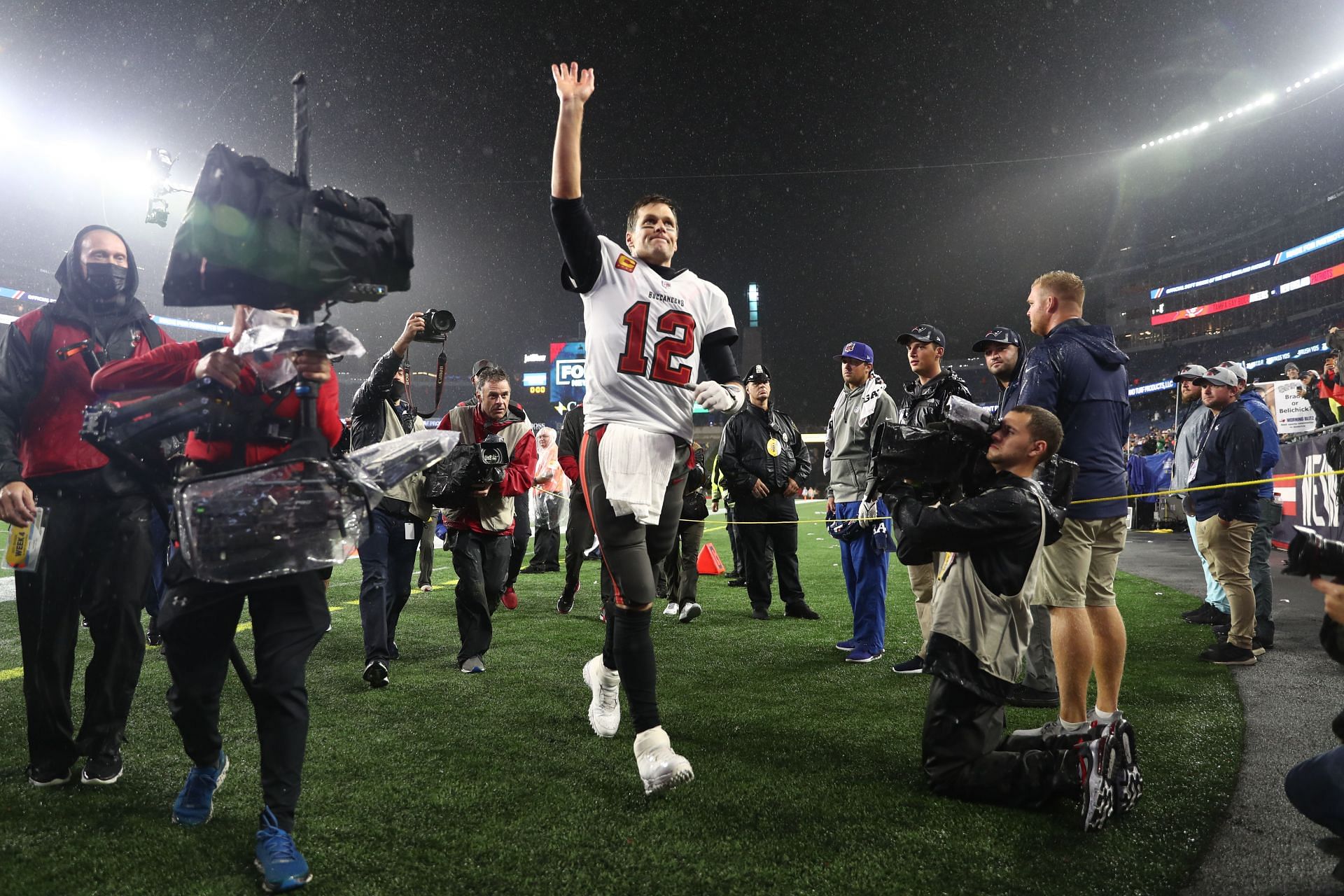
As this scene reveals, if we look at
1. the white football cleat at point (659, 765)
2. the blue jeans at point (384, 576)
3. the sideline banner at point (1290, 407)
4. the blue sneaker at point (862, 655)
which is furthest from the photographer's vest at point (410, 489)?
the sideline banner at point (1290, 407)

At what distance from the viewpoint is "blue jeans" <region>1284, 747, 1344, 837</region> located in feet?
6.51

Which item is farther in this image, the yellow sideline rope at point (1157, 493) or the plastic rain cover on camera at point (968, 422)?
the yellow sideline rope at point (1157, 493)

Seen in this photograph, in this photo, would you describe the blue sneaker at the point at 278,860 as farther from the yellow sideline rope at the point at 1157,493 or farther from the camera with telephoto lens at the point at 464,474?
the camera with telephoto lens at the point at 464,474

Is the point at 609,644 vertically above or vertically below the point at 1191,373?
below

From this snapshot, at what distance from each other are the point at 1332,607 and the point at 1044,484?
1417mm

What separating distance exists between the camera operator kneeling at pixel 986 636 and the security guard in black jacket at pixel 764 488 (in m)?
4.13

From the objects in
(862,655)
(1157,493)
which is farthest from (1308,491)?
(862,655)

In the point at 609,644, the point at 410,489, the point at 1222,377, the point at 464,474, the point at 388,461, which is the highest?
the point at 1222,377

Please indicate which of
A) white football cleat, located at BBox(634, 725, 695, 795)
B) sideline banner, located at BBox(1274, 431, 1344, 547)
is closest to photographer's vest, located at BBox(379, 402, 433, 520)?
white football cleat, located at BBox(634, 725, 695, 795)

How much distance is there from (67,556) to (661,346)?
237 cm

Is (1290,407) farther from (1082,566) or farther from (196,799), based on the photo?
(196,799)

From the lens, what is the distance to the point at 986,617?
2736mm

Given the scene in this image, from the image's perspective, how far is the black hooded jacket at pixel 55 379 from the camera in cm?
282

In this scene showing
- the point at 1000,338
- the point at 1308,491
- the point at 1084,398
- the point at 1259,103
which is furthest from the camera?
the point at 1259,103
